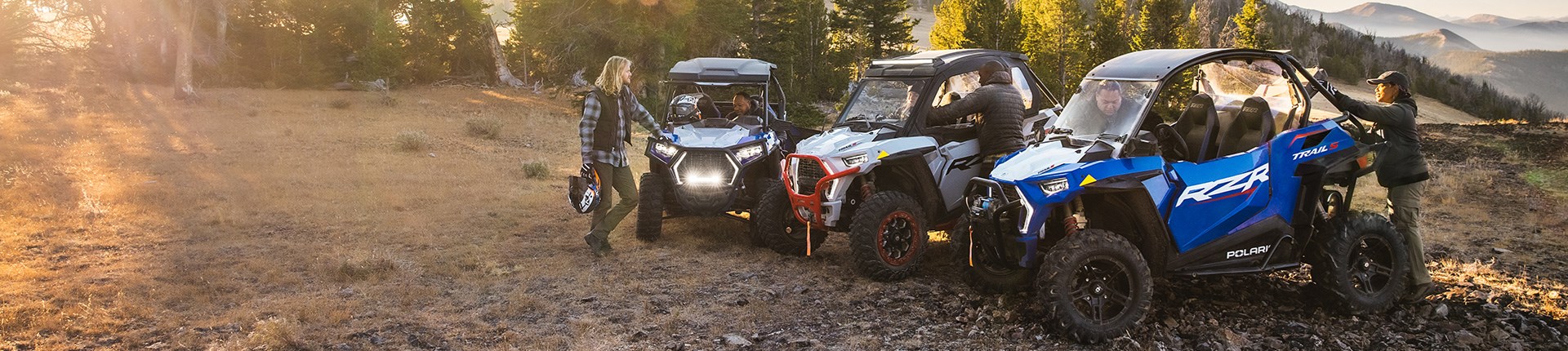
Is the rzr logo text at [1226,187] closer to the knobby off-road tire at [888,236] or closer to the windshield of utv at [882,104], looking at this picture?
the knobby off-road tire at [888,236]

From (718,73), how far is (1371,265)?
290 inches

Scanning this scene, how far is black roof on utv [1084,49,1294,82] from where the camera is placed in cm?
650

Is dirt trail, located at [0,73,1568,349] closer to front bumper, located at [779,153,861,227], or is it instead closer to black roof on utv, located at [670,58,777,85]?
front bumper, located at [779,153,861,227]

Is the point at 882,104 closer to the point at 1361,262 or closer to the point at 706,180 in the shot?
the point at 706,180

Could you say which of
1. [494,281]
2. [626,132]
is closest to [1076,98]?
[626,132]

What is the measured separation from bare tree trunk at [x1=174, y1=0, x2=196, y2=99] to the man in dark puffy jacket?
3269 cm

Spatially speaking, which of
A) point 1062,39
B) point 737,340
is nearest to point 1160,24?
point 1062,39

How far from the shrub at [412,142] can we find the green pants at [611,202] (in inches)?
544

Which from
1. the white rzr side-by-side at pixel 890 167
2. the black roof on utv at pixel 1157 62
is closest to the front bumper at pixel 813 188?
the white rzr side-by-side at pixel 890 167

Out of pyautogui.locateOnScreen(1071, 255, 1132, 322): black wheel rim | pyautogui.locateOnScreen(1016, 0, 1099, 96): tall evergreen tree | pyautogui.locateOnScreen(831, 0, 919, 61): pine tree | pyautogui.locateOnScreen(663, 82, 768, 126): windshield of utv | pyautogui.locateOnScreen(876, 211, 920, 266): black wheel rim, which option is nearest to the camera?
pyautogui.locateOnScreen(1071, 255, 1132, 322): black wheel rim

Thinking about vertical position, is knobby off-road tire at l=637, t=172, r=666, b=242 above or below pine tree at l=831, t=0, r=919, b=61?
below

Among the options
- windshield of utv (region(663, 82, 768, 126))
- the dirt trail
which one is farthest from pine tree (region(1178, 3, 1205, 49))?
windshield of utv (region(663, 82, 768, 126))

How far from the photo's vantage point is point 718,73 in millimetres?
11734

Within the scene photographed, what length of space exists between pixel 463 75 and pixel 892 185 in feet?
152
